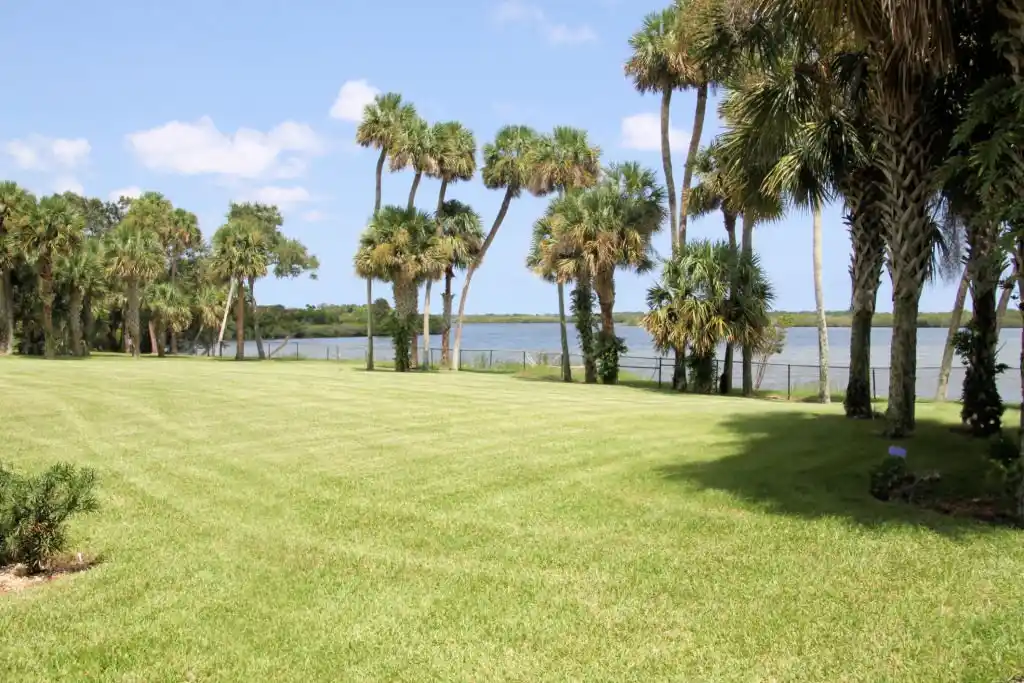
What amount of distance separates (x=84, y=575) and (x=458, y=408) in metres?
10.5

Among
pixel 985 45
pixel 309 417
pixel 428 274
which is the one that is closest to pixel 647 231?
pixel 428 274

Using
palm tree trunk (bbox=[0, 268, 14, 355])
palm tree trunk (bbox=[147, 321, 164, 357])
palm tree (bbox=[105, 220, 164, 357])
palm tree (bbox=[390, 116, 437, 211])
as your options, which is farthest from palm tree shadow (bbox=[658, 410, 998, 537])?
palm tree trunk (bbox=[147, 321, 164, 357])

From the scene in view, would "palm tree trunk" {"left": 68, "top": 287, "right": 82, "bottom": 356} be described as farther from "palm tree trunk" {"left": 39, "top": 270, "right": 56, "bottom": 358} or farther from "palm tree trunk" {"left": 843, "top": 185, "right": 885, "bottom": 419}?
"palm tree trunk" {"left": 843, "top": 185, "right": 885, "bottom": 419}

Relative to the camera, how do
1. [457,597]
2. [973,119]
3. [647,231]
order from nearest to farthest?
1. [457,597]
2. [973,119]
3. [647,231]

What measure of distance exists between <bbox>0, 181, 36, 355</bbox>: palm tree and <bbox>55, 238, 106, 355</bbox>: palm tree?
2.26m

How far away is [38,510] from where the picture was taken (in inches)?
245

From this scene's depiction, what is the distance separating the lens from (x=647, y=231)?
27.6m

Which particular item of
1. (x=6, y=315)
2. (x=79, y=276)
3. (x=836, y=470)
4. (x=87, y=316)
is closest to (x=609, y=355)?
(x=836, y=470)

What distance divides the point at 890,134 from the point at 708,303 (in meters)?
13.6

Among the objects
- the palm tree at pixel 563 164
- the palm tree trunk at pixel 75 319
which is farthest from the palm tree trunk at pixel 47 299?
the palm tree at pixel 563 164

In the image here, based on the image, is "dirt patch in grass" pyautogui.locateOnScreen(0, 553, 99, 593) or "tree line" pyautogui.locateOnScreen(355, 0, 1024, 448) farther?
"tree line" pyautogui.locateOnScreen(355, 0, 1024, 448)

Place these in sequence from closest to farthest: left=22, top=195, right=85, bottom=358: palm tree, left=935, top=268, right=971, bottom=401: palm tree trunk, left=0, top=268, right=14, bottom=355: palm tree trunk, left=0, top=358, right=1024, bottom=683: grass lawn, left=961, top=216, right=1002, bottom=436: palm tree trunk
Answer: left=0, top=358, right=1024, bottom=683: grass lawn < left=961, top=216, right=1002, bottom=436: palm tree trunk < left=935, top=268, right=971, bottom=401: palm tree trunk < left=22, top=195, right=85, bottom=358: palm tree < left=0, top=268, right=14, bottom=355: palm tree trunk

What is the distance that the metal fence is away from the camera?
23781 millimetres

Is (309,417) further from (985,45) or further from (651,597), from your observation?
(985,45)
